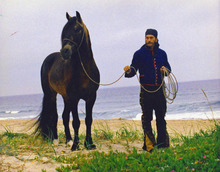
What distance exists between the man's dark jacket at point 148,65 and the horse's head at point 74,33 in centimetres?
107

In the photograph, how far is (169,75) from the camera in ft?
14.5

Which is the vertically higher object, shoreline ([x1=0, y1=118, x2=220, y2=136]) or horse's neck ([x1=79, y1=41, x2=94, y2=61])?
horse's neck ([x1=79, y1=41, x2=94, y2=61])

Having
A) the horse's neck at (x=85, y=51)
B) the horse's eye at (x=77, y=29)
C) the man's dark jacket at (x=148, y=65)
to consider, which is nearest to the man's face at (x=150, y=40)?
the man's dark jacket at (x=148, y=65)

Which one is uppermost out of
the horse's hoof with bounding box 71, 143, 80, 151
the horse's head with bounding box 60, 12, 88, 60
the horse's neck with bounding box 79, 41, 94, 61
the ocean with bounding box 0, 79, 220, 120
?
the horse's head with bounding box 60, 12, 88, 60

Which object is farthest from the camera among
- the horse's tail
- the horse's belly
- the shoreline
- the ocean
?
the ocean

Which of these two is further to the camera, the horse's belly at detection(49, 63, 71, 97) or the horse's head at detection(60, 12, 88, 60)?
the horse's belly at detection(49, 63, 71, 97)

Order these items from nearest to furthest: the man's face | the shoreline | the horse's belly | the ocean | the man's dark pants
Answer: the man's face, the man's dark pants, the horse's belly, the shoreline, the ocean

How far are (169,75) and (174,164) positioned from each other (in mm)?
1741

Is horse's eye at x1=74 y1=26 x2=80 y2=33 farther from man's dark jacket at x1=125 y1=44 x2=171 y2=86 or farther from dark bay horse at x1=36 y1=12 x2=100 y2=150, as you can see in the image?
man's dark jacket at x1=125 y1=44 x2=171 y2=86

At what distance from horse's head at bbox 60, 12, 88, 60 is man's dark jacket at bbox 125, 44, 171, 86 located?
1.07m

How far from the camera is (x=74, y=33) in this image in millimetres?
4191

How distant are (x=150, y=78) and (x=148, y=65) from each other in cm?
25

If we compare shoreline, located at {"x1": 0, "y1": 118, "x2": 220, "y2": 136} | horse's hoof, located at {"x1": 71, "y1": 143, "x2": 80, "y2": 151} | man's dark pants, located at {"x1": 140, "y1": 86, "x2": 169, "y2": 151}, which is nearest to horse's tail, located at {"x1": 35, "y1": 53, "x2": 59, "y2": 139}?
shoreline, located at {"x1": 0, "y1": 118, "x2": 220, "y2": 136}

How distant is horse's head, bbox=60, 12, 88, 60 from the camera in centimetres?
415
